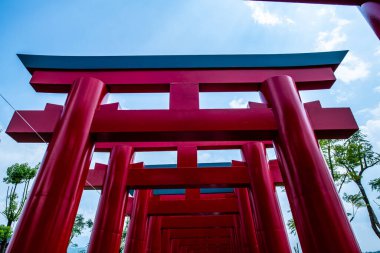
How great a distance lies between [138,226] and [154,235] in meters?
3.19

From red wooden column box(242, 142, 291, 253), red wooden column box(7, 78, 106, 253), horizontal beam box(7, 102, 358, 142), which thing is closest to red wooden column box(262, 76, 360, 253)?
horizontal beam box(7, 102, 358, 142)

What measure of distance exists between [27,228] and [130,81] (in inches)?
127

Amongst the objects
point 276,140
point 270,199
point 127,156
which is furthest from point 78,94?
point 270,199

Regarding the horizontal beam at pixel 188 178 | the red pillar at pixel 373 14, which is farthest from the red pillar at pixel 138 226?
the red pillar at pixel 373 14

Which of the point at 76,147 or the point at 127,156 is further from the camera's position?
the point at 127,156

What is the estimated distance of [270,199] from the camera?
6.10 meters

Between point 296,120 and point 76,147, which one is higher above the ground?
point 296,120

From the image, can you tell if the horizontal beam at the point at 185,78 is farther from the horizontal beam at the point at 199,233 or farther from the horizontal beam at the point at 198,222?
the horizontal beam at the point at 199,233

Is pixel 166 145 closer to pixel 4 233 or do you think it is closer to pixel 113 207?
pixel 113 207

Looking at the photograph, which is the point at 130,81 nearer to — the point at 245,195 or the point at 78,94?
the point at 78,94

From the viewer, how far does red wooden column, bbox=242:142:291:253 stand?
5.59 metres

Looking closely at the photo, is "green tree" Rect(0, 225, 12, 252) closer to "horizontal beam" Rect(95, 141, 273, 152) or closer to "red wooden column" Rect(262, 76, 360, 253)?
"horizontal beam" Rect(95, 141, 273, 152)

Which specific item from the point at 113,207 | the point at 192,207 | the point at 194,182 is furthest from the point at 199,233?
the point at 113,207

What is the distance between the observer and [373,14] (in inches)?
112
